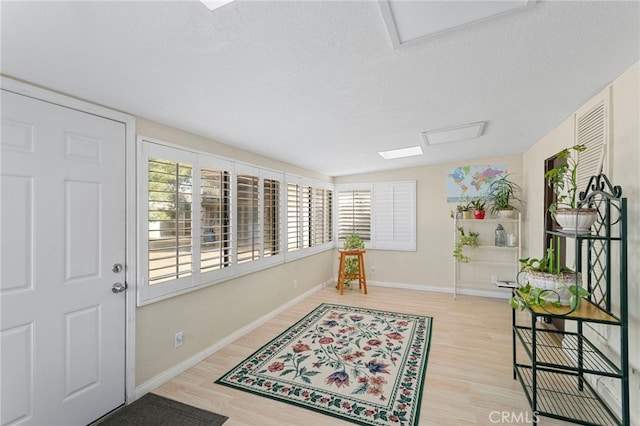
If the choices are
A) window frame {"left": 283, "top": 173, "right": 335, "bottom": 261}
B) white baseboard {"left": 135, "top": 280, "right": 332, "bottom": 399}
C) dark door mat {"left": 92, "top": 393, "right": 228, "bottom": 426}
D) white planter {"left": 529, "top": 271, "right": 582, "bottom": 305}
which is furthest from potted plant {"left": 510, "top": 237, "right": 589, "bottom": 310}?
window frame {"left": 283, "top": 173, "right": 335, "bottom": 261}

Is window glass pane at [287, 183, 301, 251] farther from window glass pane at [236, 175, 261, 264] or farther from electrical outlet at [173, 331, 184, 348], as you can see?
electrical outlet at [173, 331, 184, 348]

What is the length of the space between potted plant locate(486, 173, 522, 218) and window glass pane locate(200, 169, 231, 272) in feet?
13.1

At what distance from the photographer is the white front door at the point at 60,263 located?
1639mm

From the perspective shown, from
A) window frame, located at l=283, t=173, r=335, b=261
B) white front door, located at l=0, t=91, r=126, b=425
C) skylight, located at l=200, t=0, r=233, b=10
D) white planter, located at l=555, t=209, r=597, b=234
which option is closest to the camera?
skylight, located at l=200, t=0, r=233, b=10

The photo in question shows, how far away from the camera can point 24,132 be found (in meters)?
1.68

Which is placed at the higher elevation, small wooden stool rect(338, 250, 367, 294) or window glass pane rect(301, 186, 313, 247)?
window glass pane rect(301, 186, 313, 247)

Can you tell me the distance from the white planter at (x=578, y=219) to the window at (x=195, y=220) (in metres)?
2.85

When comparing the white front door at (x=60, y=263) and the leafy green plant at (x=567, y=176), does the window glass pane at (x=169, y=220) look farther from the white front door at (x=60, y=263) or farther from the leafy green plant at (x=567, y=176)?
the leafy green plant at (x=567, y=176)

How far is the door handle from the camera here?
2117 millimetres

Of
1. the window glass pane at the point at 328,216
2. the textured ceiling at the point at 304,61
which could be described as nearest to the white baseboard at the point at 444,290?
the window glass pane at the point at 328,216

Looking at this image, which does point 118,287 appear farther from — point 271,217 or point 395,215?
Result: point 395,215

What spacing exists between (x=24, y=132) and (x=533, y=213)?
5242 millimetres

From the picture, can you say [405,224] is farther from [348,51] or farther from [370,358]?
[348,51]

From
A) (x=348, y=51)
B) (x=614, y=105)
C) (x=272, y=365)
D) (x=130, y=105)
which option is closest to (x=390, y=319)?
(x=272, y=365)
